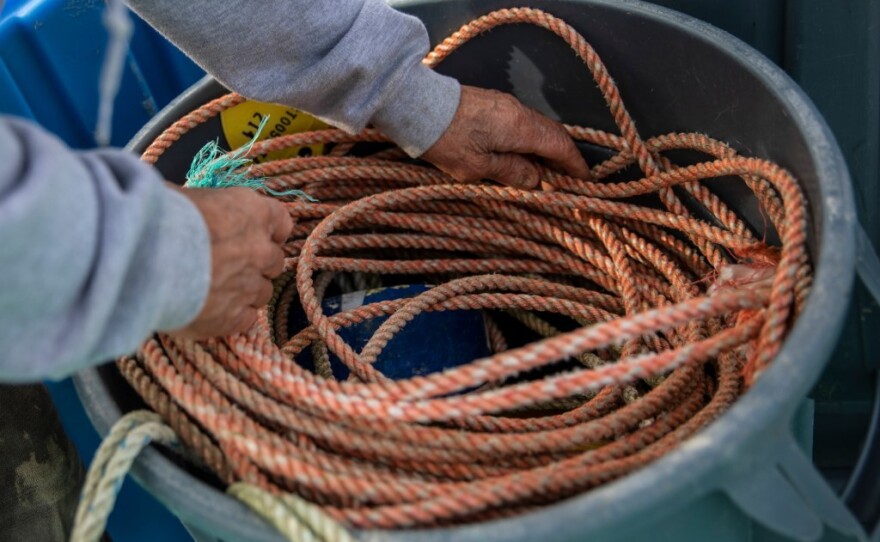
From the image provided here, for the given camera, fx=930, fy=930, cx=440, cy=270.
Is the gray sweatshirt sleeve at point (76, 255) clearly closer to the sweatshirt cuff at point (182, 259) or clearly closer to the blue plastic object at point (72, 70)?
the sweatshirt cuff at point (182, 259)

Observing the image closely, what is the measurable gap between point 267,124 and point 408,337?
0.38 metres

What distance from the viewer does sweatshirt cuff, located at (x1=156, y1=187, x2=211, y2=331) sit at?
29.9 inches

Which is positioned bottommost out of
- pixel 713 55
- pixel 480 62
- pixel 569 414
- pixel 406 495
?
pixel 569 414

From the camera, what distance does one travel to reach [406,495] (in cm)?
85

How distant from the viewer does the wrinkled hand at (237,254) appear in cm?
89

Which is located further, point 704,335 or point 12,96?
point 12,96

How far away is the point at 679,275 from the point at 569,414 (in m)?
0.25

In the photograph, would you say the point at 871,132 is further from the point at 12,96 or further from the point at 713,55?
the point at 12,96

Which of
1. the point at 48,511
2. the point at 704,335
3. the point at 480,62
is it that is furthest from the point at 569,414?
the point at 48,511

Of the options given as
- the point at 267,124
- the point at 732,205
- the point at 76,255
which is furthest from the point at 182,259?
the point at 732,205

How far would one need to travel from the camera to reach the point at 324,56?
1.13 meters

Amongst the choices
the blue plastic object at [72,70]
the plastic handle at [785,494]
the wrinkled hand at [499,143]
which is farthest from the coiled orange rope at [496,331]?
the blue plastic object at [72,70]

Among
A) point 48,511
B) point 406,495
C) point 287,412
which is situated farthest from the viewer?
point 48,511

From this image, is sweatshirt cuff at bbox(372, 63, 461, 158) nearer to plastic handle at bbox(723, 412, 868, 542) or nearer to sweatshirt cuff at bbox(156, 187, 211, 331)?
sweatshirt cuff at bbox(156, 187, 211, 331)
